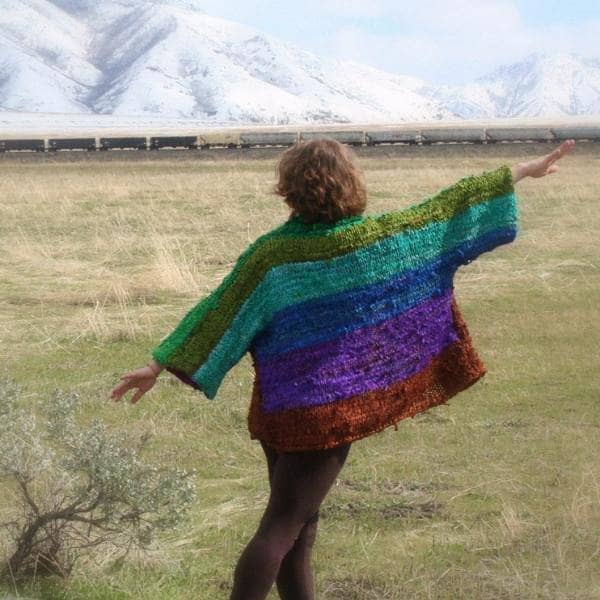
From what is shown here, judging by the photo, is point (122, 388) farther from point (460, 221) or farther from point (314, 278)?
point (460, 221)

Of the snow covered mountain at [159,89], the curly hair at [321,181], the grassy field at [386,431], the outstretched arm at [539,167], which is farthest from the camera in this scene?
the snow covered mountain at [159,89]

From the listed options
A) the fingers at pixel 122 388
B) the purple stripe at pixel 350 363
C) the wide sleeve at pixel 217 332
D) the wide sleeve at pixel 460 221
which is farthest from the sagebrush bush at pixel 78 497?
the wide sleeve at pixel 460 221

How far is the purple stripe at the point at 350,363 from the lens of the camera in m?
3.46

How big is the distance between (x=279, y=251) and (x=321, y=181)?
243 millimetres

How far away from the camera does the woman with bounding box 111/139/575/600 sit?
340 cm

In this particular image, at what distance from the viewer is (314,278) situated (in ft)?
11.3

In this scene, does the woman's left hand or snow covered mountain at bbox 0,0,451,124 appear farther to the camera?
snow covered mountain at bbox 0,0,451,124

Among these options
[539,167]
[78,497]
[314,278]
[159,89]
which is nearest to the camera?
[314,278]

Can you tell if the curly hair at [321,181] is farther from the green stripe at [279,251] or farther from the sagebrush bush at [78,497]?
the sagebrush bush at [78,497]

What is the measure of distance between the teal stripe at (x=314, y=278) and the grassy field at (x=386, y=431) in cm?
52

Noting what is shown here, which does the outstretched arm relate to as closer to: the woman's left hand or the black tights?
the black tights

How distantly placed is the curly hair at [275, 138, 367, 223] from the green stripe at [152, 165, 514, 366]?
0.05 metres

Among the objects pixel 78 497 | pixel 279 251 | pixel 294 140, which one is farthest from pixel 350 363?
pixel 294 140

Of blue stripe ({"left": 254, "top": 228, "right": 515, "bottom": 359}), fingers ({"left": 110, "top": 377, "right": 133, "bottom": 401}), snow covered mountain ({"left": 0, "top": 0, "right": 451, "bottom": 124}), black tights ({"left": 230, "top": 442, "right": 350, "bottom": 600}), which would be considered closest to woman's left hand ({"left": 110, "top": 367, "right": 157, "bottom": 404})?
fingers ({"left": 110, "top": 377, "right": 133, "bottom": 401})
